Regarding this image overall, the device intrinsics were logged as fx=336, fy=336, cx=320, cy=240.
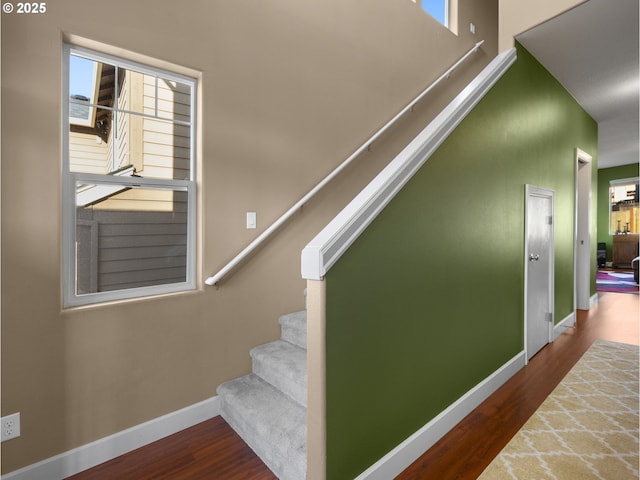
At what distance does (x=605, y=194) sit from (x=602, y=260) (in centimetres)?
203

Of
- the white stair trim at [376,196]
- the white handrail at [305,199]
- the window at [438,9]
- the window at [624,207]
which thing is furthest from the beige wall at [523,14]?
the window at [624,207]

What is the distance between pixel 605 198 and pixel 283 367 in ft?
40.7

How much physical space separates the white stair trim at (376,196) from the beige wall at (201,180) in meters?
1.12

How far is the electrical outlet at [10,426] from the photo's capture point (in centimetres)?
161

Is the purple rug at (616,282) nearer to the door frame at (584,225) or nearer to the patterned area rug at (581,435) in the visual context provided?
the door frame at (584,225)

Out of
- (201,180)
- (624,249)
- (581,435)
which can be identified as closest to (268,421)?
(201,180)

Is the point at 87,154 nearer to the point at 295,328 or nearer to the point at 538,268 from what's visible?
the point at 295,328

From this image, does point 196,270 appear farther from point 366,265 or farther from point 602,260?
point 602,260

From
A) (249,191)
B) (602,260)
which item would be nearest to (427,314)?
(249,191)

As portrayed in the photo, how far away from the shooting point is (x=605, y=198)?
10.4 m

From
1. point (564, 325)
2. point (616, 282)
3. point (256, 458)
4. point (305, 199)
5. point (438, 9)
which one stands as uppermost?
point (438, 9)

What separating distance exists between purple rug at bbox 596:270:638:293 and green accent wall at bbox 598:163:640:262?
1.66 m

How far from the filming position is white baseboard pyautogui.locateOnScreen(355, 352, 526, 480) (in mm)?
1675

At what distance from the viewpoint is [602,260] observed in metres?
10.2
